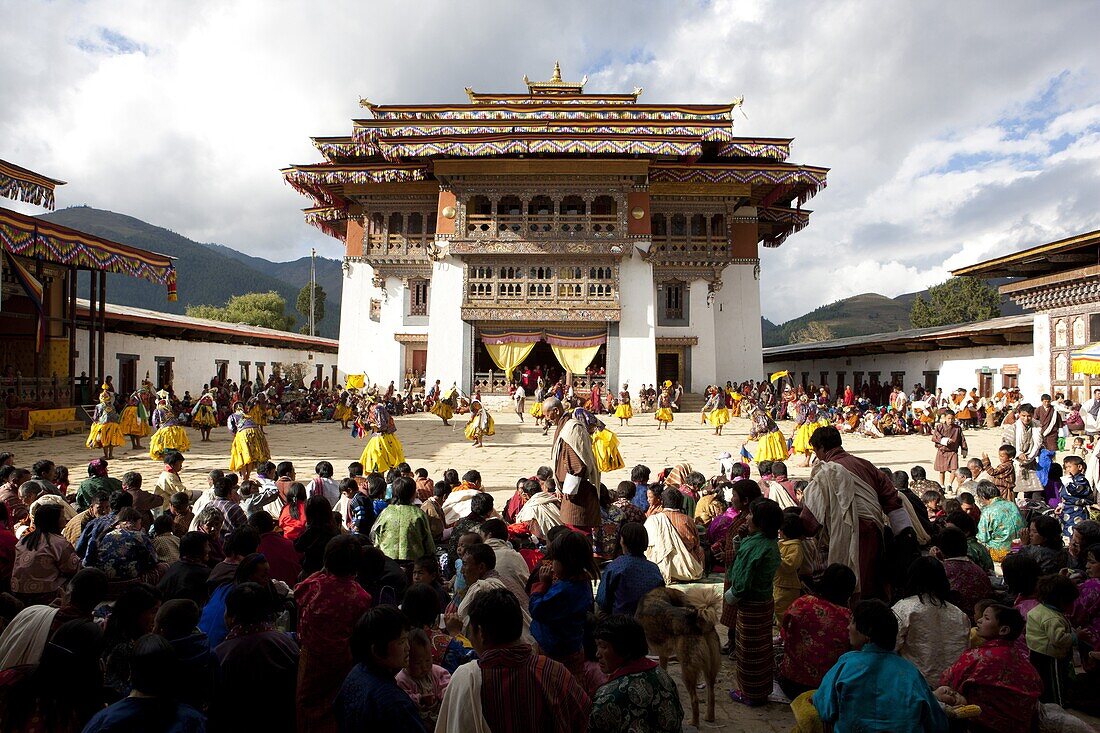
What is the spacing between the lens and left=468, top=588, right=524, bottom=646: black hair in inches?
94.0

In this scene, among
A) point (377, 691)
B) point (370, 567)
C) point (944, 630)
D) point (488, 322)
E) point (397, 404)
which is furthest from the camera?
point (488, 322)

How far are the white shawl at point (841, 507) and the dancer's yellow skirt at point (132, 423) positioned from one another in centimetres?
1513

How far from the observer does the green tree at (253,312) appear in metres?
51.6

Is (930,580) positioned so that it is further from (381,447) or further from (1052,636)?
(381,447)

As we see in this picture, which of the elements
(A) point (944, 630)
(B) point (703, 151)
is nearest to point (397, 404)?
(B) point (703, 151)

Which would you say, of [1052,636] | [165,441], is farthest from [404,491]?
[165,441]

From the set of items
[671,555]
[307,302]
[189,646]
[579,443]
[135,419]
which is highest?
[307,302]

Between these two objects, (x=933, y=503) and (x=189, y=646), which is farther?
(x=933, y=503)

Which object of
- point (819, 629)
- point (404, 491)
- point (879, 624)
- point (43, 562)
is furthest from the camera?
point (404, 491)

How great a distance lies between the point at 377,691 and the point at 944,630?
3024 millimetres

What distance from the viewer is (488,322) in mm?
26641

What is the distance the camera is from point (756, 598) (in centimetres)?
407

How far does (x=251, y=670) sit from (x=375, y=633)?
816 mm

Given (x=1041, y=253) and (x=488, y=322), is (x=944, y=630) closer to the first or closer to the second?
(x=1041, y=253)
